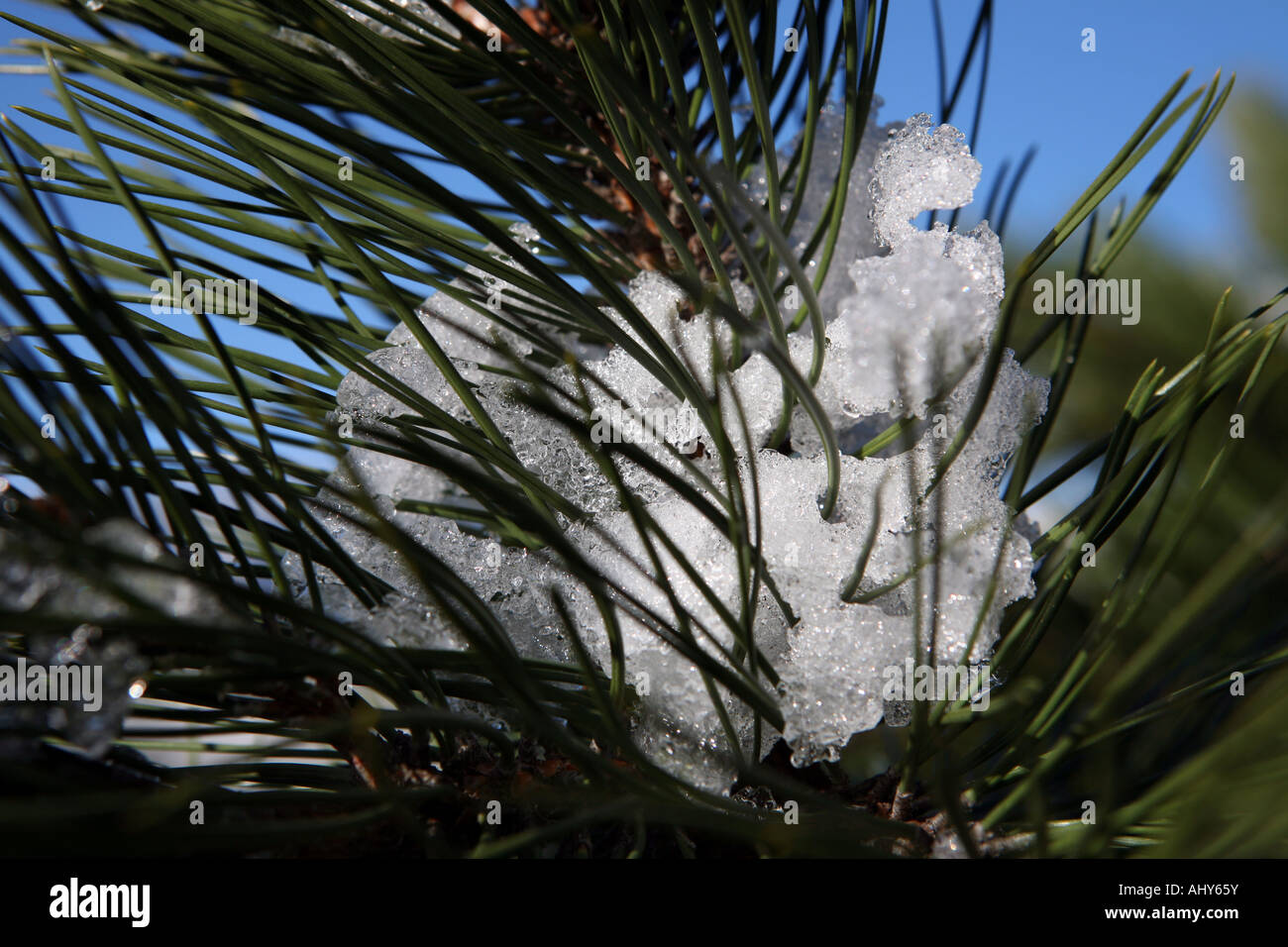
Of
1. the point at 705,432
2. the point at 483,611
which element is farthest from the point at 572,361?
the point at 705,432

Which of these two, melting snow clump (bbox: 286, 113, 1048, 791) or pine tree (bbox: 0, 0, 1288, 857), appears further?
melting snow clump (bbox: 286, 113, 1048, 791)

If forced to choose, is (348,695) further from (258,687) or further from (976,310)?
(976,310)

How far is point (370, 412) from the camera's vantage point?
0.44 m

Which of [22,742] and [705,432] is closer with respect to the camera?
[22,742]

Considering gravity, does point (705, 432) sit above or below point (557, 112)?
below

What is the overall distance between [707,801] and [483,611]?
108 mm

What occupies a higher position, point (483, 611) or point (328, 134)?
point (328, 134)

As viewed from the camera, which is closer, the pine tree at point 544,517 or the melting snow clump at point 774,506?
the pine tree at point 544,517

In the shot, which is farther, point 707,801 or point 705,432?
point 705,432

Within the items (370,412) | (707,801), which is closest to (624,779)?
(707,801)
